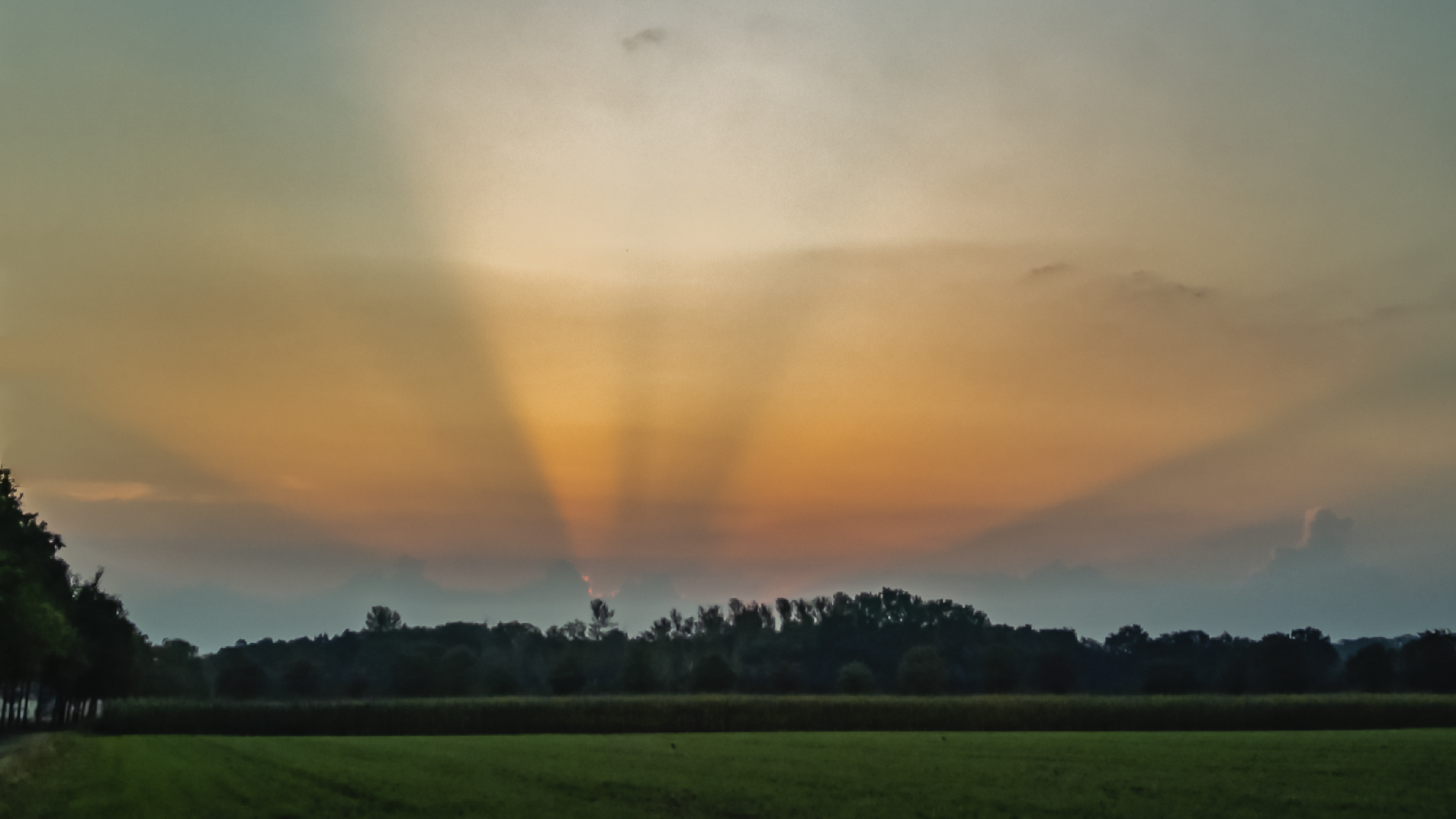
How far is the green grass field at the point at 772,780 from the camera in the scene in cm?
2509

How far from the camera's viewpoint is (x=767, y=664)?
148 m

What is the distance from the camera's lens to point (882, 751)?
4406 cm

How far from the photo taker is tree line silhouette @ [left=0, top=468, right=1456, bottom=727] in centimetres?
9856

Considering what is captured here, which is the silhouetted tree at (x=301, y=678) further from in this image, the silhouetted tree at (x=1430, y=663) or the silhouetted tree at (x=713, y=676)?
the silhouetted tree at (x=1430, y=663)

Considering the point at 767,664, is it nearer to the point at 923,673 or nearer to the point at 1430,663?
the point at 923,673

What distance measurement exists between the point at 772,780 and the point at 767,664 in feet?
390

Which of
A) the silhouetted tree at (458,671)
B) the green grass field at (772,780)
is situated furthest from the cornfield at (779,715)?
the silhouetted tree at (458,671)

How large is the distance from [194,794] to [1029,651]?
139 metres

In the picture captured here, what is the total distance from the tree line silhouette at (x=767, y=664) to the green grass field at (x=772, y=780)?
1669 inches

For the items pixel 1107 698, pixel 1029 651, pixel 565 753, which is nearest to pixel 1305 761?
pixel 565 753

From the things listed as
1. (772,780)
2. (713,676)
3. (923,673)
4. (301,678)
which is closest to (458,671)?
(301,678)

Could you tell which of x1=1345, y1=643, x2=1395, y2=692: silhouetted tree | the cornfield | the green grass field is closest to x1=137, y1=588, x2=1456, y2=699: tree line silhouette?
x1=1345, y1=643, x2=1395, y2=692: silhouetted tree

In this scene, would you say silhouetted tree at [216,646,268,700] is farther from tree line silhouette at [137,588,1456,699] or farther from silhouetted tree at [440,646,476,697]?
silhouetted tree at [440,646,476,697]

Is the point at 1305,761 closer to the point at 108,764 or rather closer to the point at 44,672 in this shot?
the point at 108,764
